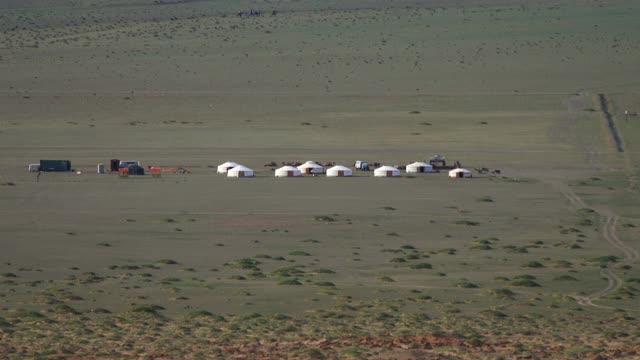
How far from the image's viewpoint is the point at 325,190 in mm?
74688

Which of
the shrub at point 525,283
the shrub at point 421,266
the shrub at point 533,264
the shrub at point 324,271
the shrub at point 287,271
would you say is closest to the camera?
the shrub at point 525,283

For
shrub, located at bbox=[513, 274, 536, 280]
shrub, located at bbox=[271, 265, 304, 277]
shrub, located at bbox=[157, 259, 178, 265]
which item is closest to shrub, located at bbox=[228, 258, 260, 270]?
shrub, located at bbox=[271, 265, 304, 277]

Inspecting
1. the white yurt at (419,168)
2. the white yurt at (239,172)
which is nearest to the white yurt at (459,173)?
the white yurt at (419,168)

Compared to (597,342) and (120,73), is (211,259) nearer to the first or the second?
(597,342)

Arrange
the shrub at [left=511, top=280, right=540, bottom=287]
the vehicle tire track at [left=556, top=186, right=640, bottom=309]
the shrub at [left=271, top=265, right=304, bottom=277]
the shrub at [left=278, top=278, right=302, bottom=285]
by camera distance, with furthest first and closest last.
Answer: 1. the shrub at [left=271, top=265, right=304, bottom=277]
2. the shrub at [left=511, top=280, right=540, bottom=287]
3. the shrub at [left=278, top=278, right=302, bottom=285]
4. the vehicle tire track at [left=556, top=186, right=640, bottom=309]

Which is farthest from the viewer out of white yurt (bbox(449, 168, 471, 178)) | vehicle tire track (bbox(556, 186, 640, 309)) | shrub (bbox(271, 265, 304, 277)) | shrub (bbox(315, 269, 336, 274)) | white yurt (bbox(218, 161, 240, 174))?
white yurt (bbox(218, 161, 240, 174))

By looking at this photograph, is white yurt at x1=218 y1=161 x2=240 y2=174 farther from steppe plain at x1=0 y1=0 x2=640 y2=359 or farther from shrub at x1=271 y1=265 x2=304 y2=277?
shrub at x1=271 y1=265 x2=304 y2=277

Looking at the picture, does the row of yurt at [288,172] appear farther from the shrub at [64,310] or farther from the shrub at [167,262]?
the shrub at [64,310]

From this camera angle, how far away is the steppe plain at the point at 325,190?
126 feet

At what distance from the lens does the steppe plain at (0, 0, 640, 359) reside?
38.5m

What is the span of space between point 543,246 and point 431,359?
77.2 ft

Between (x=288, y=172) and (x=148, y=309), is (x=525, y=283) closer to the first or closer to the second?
(x=148, y=309)

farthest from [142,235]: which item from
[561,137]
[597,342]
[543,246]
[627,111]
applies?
[627,111]

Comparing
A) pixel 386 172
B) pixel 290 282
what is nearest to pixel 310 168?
pixel 386 172
